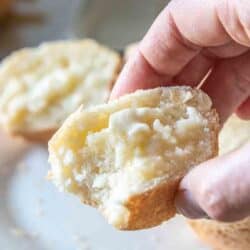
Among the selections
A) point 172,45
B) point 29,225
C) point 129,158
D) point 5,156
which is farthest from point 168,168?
point 5,156

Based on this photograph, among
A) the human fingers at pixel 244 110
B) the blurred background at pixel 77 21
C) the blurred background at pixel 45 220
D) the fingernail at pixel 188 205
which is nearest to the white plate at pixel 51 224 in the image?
the blurred background at pixel 45 220

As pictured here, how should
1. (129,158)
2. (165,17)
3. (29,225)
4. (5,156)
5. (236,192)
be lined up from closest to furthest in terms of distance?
1. (236,192)
2. (129,158)
3. (165,17)
4. (29,225)
5. (5,156)

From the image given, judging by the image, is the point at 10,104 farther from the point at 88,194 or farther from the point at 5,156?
the point at 88,194

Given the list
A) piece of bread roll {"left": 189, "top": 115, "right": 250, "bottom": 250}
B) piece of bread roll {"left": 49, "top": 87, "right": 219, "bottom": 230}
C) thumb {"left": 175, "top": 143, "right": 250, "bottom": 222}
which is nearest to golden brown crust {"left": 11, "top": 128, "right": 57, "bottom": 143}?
piece of bread roll {"left": 189, "top": 115, "right": 250, "bottom": 250}

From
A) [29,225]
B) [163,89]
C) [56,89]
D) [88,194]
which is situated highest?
[163,89]

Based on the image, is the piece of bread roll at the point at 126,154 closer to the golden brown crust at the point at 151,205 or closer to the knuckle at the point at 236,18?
the golden brown crust at the point at 151,205

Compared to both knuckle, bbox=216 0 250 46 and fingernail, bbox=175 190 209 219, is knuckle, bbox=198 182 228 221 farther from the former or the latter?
knuckle, bbox=216 0 250 46
